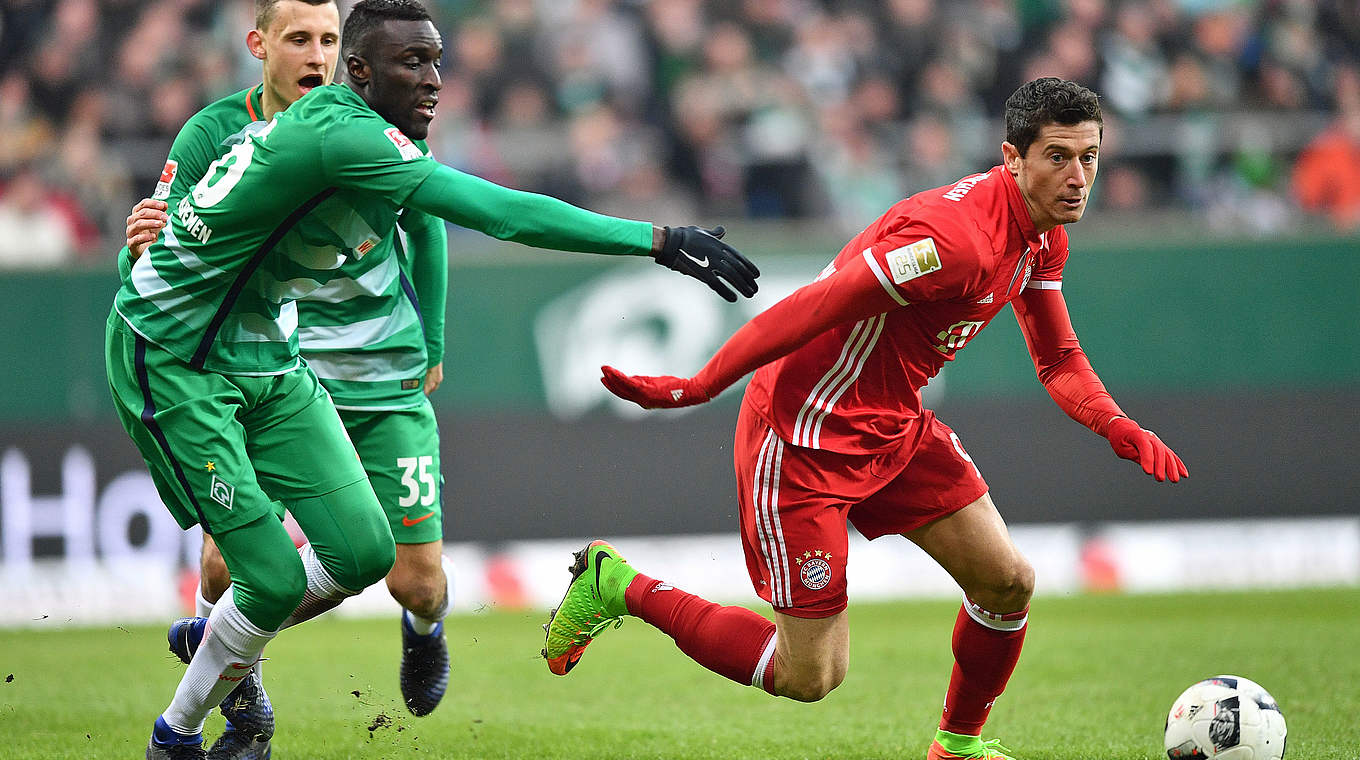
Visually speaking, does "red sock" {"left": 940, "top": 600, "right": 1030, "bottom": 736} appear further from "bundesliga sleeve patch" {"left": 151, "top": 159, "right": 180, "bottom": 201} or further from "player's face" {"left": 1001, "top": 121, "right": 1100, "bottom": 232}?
"bundesliga sleeve patch" {"left": 151, "top": 159, "right": 180, "bottom": 201}

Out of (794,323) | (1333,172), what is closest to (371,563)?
(794,323)

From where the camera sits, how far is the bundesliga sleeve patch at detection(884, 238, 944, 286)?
4.63 metres

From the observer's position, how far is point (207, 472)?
15.5 feet

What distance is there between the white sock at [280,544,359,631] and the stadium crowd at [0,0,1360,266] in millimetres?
6660

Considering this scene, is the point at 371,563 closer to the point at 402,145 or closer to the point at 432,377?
the point at 402,145

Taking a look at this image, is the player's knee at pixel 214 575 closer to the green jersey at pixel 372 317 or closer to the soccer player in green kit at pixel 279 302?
the soccer player in green kit at pixel 279 302

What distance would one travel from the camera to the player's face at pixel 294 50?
5.65 metres

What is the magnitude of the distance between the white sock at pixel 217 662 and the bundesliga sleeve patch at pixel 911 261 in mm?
2340

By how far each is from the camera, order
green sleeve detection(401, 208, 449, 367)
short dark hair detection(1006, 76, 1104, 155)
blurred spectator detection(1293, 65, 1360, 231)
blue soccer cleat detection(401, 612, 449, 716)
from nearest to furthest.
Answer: short dark hair detection(1006, 76, 1104, 155)
green sleeve detection(401, 208, 449, 367)
blue soccer cleat detection(401, 612, 449, 716)
blurred spectator detection(1293, 65, 1360, 231)

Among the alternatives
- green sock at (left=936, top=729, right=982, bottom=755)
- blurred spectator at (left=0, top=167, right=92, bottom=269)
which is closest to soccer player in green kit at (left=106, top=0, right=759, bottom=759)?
green sock at (left=936, top=729, right=982, bottom=755)

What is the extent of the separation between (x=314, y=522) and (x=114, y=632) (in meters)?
5.66

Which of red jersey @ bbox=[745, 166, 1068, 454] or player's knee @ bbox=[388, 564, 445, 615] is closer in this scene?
red jersey @ bbox=[745, 166, 1068, 454]

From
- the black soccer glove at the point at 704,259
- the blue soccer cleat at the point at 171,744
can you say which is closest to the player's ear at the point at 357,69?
the black soccer glove at the point at 704,259

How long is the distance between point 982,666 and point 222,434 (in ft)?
8.91
